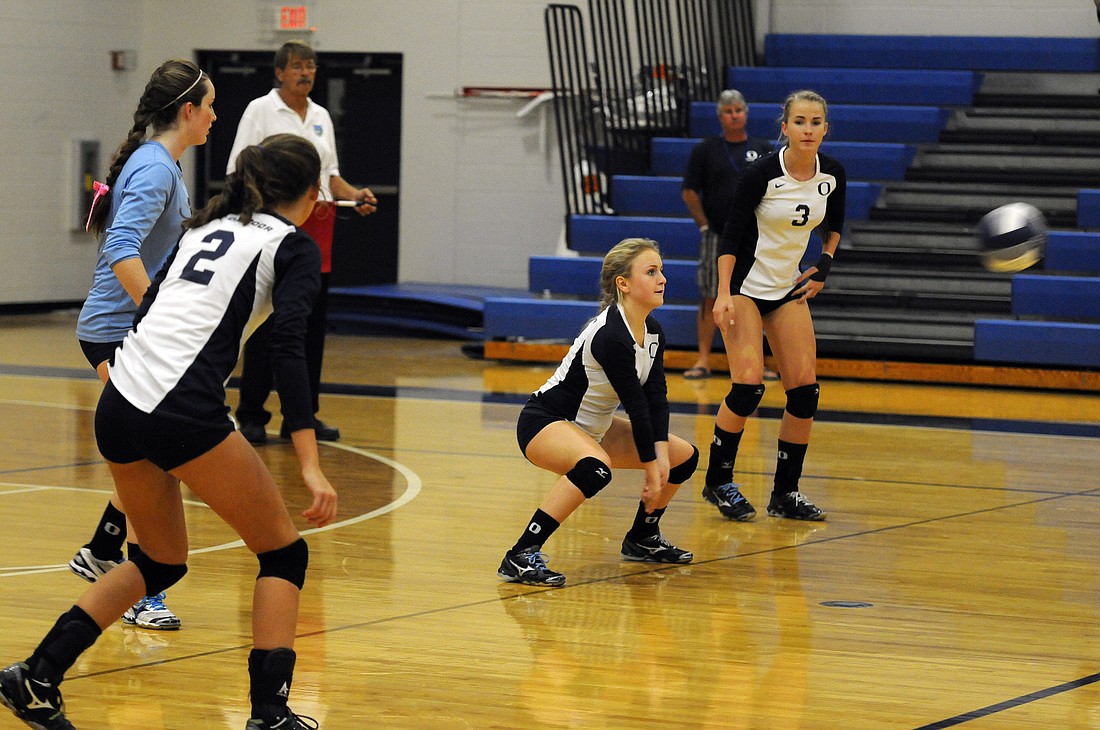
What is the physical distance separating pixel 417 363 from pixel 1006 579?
6084 mm

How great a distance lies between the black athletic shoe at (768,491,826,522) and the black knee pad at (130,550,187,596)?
274 centimetres

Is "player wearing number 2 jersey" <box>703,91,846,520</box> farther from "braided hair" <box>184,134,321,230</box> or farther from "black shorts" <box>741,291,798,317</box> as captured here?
"braided hair" <box>184,134,321,230</box>

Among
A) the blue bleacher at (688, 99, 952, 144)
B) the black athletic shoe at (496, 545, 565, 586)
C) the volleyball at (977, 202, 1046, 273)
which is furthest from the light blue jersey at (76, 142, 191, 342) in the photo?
the blue bleacher at (688, 99, 952, 144)

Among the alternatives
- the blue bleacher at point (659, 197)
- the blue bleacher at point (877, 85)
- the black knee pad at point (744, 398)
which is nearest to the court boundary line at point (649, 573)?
the black knee pad at point (744, 398)

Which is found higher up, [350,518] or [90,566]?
[90,566]

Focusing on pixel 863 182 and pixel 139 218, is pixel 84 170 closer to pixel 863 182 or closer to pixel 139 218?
pixel 863 182

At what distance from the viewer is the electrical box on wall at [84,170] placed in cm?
1332

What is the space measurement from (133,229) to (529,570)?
1424 millimetres

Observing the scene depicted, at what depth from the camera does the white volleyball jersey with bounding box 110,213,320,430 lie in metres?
2.86

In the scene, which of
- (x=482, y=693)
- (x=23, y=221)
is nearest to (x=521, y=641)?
(x=482, y=693)

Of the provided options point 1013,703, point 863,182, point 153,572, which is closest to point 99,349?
point 153,572

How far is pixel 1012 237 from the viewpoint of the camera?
5.45 metres

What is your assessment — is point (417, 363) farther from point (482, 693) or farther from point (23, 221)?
point (482, 693)

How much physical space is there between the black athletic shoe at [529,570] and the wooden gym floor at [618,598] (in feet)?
0.15
